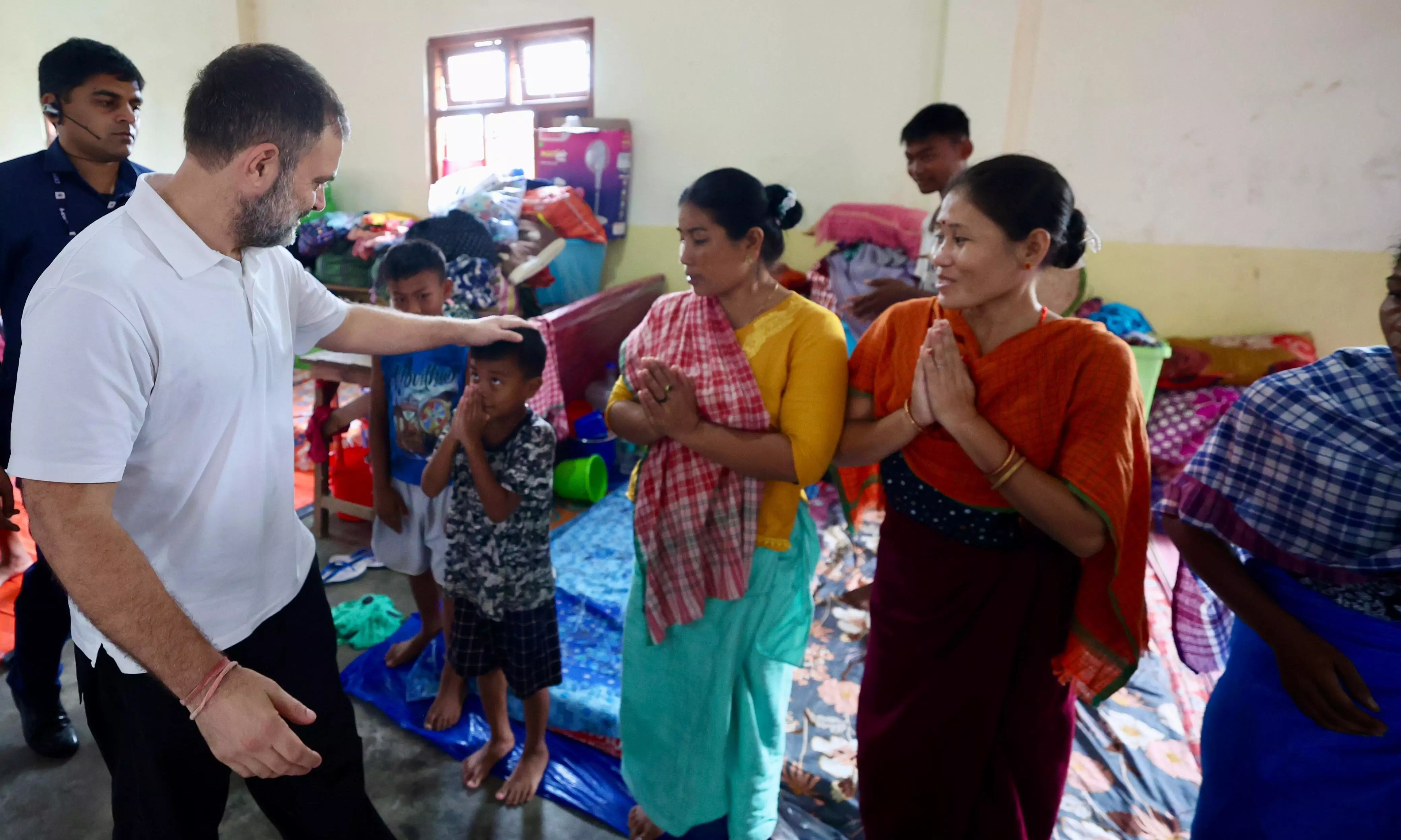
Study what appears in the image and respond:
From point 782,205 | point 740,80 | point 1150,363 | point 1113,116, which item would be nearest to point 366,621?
point 782,205

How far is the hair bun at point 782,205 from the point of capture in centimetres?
162

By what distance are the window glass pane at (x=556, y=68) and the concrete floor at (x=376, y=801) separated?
4420mm

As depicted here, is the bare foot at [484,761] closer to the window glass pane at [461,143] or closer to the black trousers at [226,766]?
the black trousers at [226,766]

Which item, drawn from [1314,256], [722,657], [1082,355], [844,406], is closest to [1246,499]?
[1082,355]

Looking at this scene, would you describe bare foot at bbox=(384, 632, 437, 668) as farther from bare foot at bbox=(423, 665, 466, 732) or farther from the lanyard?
the lanyard

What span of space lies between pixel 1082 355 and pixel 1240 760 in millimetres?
742

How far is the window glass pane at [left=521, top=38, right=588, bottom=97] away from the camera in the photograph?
5152mm

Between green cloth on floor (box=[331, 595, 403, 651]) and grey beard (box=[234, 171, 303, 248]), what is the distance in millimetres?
1744

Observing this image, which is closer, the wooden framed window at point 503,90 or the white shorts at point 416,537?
the white shorts at point 416,537

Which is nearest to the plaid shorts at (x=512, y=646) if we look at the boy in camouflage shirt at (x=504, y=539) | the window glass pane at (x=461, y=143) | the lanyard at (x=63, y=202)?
the boy in camouflage shirt at (x=504, y=539)

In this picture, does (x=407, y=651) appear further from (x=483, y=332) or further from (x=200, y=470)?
(x=200, y=470)

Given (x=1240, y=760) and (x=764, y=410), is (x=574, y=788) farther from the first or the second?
(x=1240, y=760)

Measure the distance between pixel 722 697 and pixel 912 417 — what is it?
2.43ft

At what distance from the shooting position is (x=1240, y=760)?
4.20 ft
